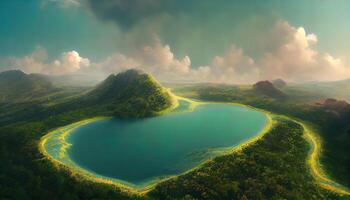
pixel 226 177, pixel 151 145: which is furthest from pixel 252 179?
pixel 151 145

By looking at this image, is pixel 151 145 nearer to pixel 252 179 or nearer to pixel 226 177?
pixel 226 177

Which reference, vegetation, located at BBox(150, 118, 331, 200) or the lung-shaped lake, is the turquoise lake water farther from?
vegetation, located at BBox(150, 118, 331, 200)

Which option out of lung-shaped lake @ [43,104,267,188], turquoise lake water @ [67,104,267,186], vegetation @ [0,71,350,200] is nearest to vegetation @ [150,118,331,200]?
vegetation @ [0,71,350,200]

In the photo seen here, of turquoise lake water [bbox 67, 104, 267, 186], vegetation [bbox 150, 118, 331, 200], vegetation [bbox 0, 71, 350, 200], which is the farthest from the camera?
turquoise lake water [bbox 67, 104, 267, 186]

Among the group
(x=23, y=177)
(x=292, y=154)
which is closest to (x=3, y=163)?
(x=23, y=177)

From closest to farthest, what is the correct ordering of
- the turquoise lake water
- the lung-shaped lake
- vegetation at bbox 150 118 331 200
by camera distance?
vegetation at bbox 150 118 331 200, the lung-shaped lake, the turquoise lake water

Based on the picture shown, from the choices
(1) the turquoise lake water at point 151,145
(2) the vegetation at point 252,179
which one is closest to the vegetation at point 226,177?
(2) the vegetation at point 252,179

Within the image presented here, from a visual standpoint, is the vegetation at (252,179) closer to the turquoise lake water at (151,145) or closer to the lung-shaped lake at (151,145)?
the lung-shaped lake at (151,145)

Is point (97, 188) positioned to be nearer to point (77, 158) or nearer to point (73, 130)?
point (77, 158)
